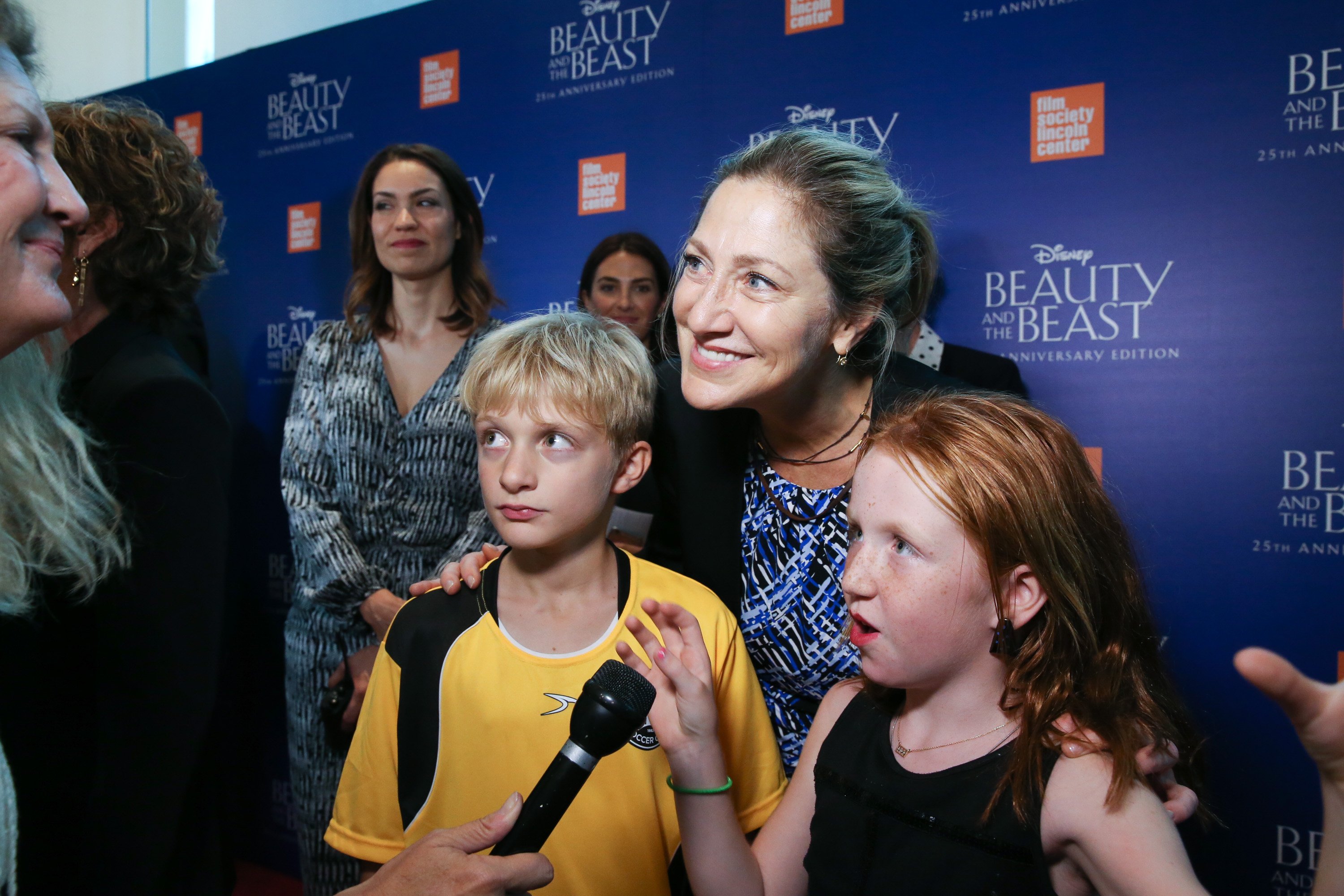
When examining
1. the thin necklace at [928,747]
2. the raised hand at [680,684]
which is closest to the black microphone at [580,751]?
the raised hand at [680,684]

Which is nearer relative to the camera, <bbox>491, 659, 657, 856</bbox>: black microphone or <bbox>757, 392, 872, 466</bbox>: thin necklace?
<bbox>491, 659, 657, 856</bbox>: black microphone

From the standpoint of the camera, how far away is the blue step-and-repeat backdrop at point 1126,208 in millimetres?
2168

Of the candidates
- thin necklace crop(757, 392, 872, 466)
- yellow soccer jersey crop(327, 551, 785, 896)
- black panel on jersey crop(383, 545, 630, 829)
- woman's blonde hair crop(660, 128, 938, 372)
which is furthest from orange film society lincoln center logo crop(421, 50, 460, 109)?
yellow soccer jersey crop(327, 551, 785, 896)

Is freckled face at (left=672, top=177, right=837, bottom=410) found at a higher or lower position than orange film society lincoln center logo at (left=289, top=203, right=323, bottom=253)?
lower

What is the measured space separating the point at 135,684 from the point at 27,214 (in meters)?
0.69

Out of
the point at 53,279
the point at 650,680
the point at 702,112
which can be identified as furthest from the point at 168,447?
the point at 702,112

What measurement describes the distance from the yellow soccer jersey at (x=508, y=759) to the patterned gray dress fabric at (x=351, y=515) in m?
0.96

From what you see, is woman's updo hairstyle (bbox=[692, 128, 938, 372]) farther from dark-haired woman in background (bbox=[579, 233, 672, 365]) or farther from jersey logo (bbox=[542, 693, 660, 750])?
dark-haired woman in background (bbox=[579, 233, 672, 365])

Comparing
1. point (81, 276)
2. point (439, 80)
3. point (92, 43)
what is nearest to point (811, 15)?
point (439, 80)

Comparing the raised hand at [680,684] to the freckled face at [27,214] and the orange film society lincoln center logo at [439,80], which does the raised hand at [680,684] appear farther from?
the orange film society lincoln center logo at [439,80]

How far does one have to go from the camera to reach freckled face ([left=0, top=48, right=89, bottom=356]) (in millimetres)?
982

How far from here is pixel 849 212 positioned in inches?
56.9

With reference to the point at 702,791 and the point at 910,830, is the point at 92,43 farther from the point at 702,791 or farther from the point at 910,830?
the point at 910,830

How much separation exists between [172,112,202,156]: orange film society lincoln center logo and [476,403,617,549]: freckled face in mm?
3643
